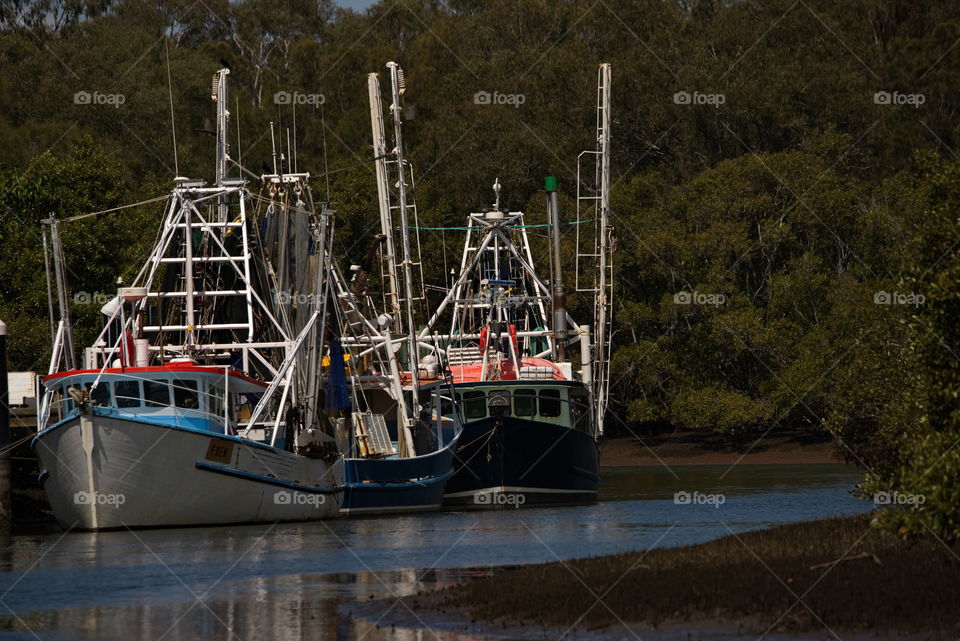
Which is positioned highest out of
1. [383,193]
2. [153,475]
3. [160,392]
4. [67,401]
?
[383,193]

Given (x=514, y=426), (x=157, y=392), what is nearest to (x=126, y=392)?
(x=157, y=392)

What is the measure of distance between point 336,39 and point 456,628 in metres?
102

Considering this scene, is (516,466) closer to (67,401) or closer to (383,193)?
(383,193)

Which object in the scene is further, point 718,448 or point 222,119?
point 718,448

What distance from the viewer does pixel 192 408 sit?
4244 cm

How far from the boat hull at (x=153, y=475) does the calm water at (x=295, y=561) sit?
506 millimetres

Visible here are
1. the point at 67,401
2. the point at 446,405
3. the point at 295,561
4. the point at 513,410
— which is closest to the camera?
the point at 295,561

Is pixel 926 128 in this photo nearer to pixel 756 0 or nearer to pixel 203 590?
pixel 756 0

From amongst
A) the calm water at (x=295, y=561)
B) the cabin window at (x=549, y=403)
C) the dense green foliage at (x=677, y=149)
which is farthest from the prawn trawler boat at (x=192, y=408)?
the dense green foliage at (x=677, y=149)

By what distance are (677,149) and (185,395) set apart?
192 ft

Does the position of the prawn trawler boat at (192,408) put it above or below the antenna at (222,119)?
below

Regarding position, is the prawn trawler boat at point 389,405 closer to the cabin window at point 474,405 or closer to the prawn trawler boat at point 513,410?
the cabin window at point 474,405

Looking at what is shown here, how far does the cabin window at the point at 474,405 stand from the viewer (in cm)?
5628

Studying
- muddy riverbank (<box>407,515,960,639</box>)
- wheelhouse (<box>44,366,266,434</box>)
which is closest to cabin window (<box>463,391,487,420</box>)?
wheelhouse (<box>44,366,266,434</box>)
